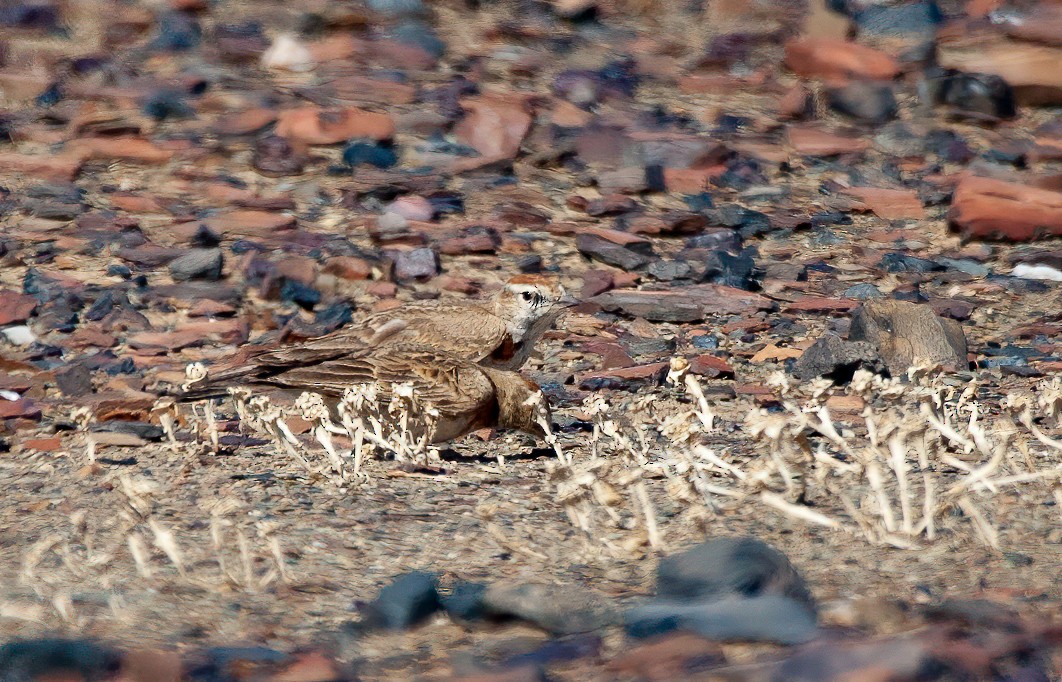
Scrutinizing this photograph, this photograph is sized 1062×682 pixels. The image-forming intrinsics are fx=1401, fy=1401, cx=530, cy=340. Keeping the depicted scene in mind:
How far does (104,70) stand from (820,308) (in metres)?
5.97

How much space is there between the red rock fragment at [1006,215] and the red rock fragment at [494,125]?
284cm

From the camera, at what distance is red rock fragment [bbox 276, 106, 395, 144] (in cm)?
934

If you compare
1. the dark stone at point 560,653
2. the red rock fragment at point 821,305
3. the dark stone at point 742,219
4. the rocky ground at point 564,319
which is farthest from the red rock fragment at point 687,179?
the dark stone at point 560,653

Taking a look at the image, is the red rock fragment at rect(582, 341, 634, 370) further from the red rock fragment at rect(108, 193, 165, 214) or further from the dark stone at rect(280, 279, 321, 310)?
the red rock fragment at rect(108, 193, 165, 214)

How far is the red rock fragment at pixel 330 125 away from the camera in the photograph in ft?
30.6

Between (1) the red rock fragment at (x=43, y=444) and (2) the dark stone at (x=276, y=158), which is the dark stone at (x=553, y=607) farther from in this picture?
(2) the dark stone at (x=276, y=158)

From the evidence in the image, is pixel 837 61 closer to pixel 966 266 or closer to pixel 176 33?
pixel 966 266

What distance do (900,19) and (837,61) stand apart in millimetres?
1093

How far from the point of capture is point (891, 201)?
8781 mm

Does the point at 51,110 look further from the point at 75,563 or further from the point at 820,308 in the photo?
the point at 75,563

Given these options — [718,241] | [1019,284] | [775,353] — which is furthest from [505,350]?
[1019,284]

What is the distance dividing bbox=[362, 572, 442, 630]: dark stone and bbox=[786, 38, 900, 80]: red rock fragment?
810 centimetres

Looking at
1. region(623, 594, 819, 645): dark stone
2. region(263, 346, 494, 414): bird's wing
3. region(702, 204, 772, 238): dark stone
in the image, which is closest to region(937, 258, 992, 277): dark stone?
region(702, 204, 772, 238): dark stone

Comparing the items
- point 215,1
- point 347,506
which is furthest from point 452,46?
point 347,506
